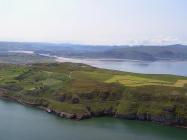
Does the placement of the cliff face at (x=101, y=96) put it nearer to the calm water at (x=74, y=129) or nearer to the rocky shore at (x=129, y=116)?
the rocky shore at (x=129, y=116)

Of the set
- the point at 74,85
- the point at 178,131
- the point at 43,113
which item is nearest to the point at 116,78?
the point at 74,85

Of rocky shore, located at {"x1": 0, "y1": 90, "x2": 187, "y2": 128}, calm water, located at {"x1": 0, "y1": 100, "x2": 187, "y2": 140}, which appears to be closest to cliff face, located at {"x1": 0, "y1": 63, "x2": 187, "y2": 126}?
rocky shore, located at {"x1": 0, "y1": 90, "x2": 187, "y2": 128}

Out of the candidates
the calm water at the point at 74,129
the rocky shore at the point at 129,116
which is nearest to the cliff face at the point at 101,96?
the rocky shore at the point at 129,116

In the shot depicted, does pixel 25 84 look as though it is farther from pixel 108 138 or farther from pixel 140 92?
pixel 108 138

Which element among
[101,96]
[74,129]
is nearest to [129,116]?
[101,96]

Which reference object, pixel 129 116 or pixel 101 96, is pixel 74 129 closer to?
pixel 129 116

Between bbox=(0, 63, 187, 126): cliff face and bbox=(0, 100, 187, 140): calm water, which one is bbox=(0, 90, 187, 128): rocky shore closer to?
bbox=(0, 63, 187, 126): cliff face
